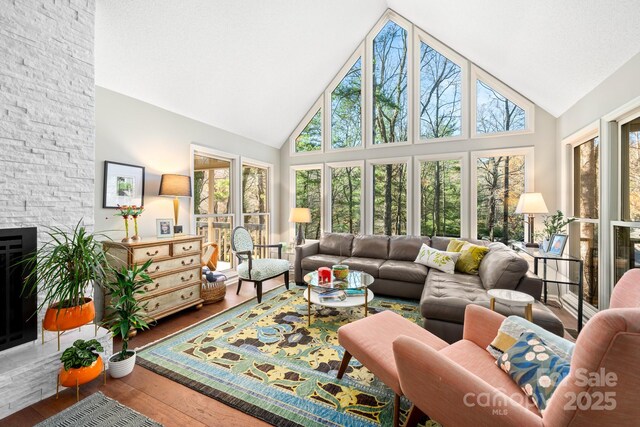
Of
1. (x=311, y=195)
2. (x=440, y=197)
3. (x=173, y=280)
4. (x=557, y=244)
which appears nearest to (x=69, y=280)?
(x=173, y=280)

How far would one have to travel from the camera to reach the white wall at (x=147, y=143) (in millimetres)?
2848

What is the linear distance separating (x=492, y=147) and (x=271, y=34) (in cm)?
371

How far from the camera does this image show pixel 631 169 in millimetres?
2518

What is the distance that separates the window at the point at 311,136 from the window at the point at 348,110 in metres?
0.29

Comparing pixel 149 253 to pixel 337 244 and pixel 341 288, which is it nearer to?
pixel 341 288

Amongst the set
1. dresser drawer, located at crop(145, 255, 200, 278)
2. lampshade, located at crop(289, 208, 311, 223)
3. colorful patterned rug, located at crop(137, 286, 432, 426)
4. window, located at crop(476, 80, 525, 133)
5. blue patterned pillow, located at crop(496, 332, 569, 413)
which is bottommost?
colorful patterned rug, located at crop(137, 286, 432, 426)

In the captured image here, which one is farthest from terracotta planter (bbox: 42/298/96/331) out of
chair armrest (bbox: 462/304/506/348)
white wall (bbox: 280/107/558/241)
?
white wall (bbox: 280/107/558/241)

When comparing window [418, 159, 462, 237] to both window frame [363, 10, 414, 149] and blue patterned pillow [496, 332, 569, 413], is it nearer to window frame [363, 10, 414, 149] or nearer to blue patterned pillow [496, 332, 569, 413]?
window frame [363, 10, 414, 149]

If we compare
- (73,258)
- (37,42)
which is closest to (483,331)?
(73,258)

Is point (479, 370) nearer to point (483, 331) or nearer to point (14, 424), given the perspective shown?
point (483, 331)

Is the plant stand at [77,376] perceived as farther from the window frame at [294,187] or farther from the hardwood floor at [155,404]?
the window frame at [294,187]

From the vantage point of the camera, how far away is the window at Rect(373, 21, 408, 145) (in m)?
4.77

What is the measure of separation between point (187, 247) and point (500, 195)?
465 centimetres

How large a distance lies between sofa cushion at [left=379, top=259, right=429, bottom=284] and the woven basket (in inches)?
87.0
